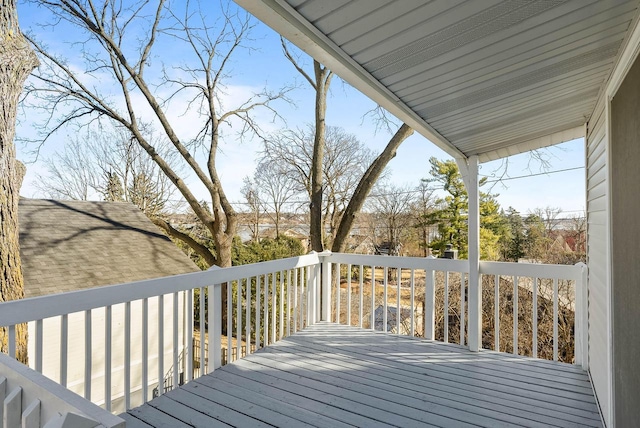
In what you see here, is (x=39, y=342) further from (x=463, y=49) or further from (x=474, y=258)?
(x=474, y=258)

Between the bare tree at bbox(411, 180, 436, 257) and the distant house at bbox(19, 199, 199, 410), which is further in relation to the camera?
the bare tree at bbox(411, 180, 436, 257)

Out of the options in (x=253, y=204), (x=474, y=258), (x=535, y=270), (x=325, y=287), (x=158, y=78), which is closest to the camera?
(x=535, y=270)

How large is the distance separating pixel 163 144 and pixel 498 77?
1219cm

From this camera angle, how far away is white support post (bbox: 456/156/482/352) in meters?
3.67

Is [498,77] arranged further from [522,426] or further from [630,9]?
[522,426]

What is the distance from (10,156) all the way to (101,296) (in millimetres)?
2346

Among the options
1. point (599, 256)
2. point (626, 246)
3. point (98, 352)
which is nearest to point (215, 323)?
point (626, 246)

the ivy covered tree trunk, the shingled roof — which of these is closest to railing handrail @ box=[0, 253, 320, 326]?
the ivy covered tree trunk

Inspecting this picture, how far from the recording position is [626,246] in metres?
1.68

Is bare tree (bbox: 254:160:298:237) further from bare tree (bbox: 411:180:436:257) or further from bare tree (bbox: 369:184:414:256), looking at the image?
bare tree (bbox: 411:180:436:257)

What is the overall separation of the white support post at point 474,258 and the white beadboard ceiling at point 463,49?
3.59 feet

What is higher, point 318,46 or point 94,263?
point 318,46

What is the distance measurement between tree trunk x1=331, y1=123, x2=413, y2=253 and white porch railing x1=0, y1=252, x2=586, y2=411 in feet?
3.19

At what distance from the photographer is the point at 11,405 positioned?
999mm
